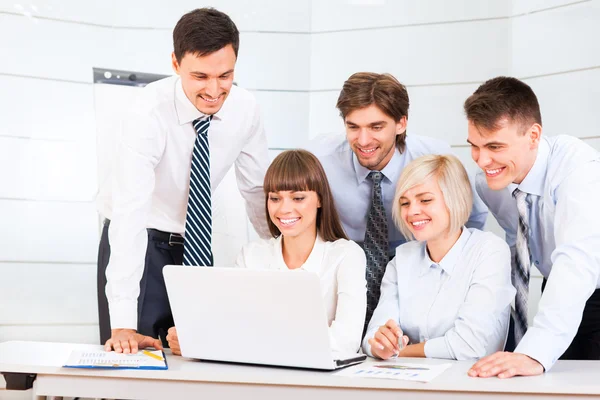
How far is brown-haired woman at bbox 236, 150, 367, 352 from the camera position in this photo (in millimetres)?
2090

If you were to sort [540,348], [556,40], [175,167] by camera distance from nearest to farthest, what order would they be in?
[540,348] → [175,167] → [556,40]

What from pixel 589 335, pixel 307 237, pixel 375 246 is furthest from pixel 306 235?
pixel 589 335

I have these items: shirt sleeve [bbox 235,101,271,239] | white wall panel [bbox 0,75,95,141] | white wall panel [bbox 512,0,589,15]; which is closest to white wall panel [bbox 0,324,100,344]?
white wall panel [bbox 0,75,95,141]

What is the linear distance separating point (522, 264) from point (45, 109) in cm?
215

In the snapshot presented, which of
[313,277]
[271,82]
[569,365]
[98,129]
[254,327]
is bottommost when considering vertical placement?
[569,365]

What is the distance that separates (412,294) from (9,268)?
1.89 metres

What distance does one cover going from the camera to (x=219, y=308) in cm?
162

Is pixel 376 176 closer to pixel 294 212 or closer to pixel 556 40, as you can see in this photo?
pixel 294 212

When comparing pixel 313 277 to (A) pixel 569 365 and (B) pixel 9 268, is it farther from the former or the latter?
(B) pixel 9 268

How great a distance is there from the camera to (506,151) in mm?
2002

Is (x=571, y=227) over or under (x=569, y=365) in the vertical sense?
over

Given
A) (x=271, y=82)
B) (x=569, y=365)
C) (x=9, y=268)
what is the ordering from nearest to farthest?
(x=569, y=365) < (x=9, y=268) < (x=271, y=82)

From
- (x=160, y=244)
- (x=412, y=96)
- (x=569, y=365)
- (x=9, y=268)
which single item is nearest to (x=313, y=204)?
(x=160, y=244)

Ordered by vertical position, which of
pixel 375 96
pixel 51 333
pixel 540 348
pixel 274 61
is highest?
pixel 274 61
